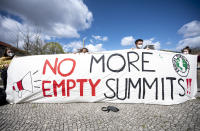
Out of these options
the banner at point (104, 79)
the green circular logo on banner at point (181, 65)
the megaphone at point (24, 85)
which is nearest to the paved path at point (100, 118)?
the banner at point (104, 79)

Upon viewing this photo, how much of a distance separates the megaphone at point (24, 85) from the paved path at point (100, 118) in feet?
2.16

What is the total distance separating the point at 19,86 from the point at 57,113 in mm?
2062

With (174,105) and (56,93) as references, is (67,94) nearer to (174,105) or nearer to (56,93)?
(56,93)

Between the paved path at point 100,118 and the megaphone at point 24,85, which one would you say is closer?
the paved path at point 100,118

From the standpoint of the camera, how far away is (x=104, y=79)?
3.00 m

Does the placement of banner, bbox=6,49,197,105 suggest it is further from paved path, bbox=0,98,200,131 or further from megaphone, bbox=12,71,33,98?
paved path, bbox=0,98,200,131

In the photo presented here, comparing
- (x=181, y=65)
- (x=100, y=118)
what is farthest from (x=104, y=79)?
(x=181, y=65)

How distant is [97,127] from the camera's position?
1.82m

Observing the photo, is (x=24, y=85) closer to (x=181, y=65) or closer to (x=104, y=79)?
(x=104, y=79)

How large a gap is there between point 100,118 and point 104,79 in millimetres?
1244

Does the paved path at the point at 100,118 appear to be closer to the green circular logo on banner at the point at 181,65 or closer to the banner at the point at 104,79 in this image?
the banner at the point at 104,79

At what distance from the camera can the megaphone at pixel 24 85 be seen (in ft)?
10.1

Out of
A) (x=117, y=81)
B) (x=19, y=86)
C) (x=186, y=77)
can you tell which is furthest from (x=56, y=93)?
(x=186, y=77)

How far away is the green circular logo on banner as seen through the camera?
3.03 metres
